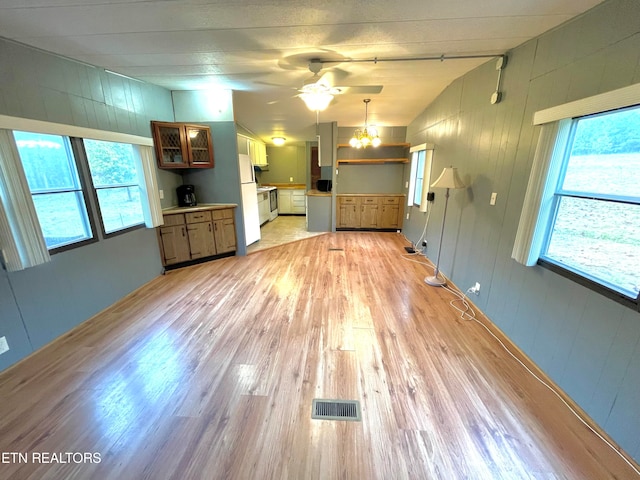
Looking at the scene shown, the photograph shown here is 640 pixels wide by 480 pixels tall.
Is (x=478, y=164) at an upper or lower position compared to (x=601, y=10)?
lower

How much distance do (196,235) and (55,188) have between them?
6.18 feet

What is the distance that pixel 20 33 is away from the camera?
2006 mm

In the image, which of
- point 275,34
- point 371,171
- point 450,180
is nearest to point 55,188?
point 275,34

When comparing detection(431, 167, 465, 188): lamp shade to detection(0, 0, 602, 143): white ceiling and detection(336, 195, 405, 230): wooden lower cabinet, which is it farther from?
detection(336, 195, 405, 230): wooden lower cabinet

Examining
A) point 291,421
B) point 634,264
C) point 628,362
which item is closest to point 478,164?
point 634,264

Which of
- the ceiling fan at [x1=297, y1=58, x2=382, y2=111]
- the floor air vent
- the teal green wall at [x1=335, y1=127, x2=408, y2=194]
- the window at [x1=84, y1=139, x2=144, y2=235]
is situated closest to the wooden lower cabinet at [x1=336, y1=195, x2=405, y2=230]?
the teal green wall at [x1=335, y1=127, x2=408, y2=194]

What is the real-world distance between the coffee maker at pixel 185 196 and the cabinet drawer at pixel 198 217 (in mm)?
352

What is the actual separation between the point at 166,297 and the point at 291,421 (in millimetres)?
2419

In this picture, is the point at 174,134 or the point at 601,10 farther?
the point at 174,134

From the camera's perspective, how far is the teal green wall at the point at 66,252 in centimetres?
207

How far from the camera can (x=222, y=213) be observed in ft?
14.4

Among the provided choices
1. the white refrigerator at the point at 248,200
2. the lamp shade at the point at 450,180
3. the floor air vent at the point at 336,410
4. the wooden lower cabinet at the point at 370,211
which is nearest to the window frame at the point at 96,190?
the white refrigerator at the point at 248,200

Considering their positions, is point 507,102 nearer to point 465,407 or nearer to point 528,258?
point 528,258

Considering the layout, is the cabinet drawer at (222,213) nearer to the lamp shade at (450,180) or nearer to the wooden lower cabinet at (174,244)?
the wooden lower cabinet at (174,244)
